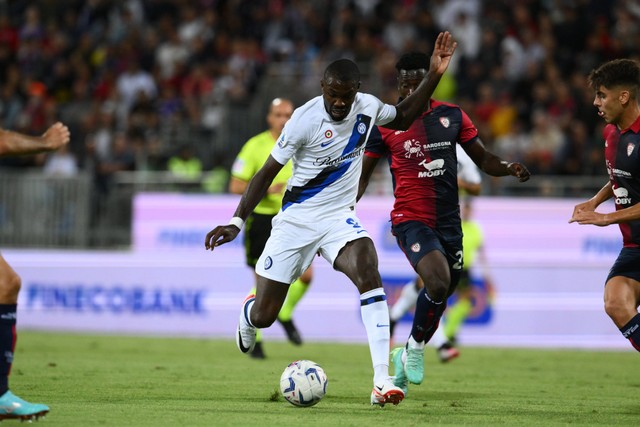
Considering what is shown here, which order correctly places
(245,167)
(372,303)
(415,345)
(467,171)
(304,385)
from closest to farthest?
1. (304,385)
2. (372,303)
3. (415,345)
4. (467,171)
5. (245,167)

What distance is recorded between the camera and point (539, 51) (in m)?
20.6

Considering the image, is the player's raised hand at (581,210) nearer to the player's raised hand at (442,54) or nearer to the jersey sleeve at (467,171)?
the player's raised hand at (442,54)

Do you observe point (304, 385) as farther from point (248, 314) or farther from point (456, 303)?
point (456, 303)

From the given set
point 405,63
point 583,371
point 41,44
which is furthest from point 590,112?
point 41,44

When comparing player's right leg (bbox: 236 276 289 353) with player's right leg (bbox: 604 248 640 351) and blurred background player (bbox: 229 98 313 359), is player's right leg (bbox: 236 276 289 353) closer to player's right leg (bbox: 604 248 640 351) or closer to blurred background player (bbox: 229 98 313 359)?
player's right leg (bbox: 604 248 640 351)

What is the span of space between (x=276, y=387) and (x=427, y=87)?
297cm

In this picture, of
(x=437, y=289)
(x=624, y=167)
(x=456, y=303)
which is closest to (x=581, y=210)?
(x=624, y=167)

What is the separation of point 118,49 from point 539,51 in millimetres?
Answer: 9460

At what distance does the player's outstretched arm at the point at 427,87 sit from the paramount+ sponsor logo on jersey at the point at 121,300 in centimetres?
883

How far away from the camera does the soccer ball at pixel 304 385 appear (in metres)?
7.70

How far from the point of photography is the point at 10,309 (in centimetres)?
672

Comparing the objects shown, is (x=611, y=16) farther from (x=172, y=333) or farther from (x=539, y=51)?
(x=172, y=333)

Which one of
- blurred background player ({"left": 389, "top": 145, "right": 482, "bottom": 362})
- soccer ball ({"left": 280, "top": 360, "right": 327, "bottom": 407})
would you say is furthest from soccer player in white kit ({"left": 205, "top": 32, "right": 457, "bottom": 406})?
blurred background player ({"left": 389, "top": 145, "right": 482, "bottom": 362})

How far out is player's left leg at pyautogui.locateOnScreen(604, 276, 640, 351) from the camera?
7.87 m
